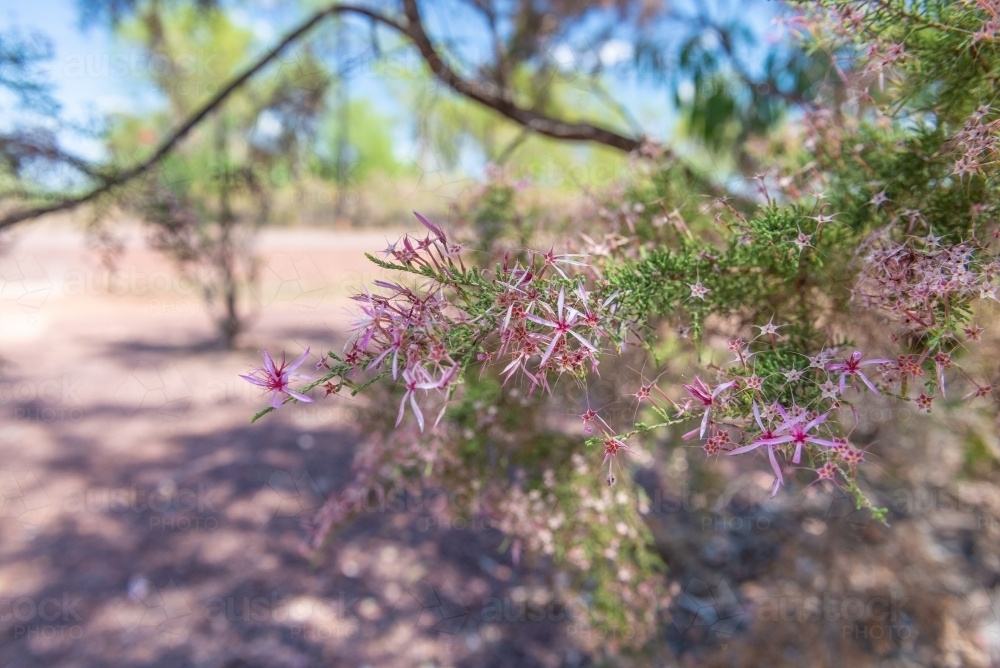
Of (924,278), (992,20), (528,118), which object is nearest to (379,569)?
(528,118)

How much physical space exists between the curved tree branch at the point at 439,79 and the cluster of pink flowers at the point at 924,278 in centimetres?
123

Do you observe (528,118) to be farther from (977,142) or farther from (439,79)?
(977,142)

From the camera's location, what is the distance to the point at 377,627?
273 cm

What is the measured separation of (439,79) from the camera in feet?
7.84

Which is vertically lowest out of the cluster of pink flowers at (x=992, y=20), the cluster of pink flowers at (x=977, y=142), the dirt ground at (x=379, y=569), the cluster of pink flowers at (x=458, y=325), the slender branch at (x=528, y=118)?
the dirt ground at (x=379, y=569)

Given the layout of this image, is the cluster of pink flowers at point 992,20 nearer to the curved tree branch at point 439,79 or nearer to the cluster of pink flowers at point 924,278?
the cluster of pink flowers at point 924,278

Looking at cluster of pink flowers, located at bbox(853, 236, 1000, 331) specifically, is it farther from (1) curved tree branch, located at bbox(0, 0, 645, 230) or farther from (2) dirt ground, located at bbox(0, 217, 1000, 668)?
(1) curved tree branch, located at bbox(0, 0, 645, 230)

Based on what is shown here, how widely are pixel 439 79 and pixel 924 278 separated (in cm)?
201

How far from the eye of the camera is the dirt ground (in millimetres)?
2521

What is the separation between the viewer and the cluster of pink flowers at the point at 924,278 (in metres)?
0.80

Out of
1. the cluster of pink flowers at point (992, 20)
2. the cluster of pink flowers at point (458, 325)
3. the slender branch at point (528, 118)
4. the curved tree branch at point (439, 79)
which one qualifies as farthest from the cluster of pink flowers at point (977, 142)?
the slender branch at point (528, 118)

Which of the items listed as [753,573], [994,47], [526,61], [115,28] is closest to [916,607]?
[753,573]

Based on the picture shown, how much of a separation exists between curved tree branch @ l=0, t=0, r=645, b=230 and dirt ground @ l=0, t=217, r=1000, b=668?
0.96 feet

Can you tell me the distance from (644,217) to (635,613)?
1293mm
